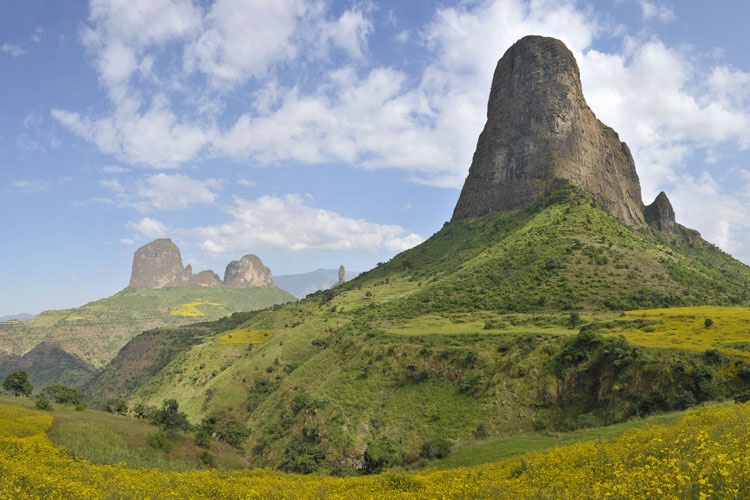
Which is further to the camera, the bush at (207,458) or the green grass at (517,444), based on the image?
the bush at (207,458)

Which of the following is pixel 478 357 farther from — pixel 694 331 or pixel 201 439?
pixel 201 439

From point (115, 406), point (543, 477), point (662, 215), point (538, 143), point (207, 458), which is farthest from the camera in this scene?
point (662, 215)

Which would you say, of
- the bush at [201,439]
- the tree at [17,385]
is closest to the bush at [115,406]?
the tree at [17,385]

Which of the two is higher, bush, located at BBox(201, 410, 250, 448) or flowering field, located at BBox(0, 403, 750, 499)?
flowering field, located at BBox(0, 403, 750, 499)

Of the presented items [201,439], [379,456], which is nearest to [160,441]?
[201,439]

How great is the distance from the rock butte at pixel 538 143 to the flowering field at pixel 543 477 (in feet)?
417

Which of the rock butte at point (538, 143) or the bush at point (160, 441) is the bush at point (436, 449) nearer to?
the bush at point (160, 441)

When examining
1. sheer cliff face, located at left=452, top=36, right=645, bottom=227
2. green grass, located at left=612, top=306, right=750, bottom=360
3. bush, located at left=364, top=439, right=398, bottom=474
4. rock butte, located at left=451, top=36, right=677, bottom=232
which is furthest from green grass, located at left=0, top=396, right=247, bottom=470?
sheer cliff face, located at left=452, top=36, right=645, bottom=227

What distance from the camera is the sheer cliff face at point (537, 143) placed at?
464ft

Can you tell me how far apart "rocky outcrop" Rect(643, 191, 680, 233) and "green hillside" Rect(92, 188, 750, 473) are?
111 ft

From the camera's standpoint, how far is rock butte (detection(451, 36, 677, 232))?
141m

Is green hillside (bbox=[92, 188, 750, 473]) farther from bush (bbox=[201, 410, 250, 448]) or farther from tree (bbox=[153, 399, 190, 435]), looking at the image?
tree (bbox=[153, 399, 190, 435])

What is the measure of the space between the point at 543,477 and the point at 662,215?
189 metres

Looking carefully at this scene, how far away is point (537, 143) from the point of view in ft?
470
